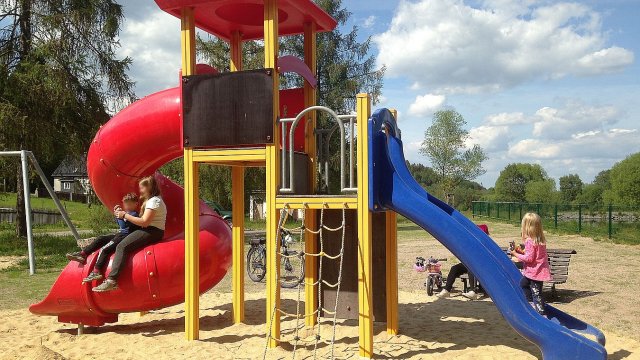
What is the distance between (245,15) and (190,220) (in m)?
2.73

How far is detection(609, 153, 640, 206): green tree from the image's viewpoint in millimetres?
48625

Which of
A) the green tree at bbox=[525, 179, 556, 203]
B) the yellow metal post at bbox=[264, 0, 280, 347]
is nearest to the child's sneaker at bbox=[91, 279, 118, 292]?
the yellow metal post at bbox=[264, 0, 280, 347]

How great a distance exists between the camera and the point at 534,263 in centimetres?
593

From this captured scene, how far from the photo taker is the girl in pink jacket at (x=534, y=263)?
5.76 m

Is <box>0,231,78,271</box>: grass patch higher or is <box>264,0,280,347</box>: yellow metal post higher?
<box>264,0,280,347</box>: yellow metal post

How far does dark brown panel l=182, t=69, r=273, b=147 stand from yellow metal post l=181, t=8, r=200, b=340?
233 millimetres

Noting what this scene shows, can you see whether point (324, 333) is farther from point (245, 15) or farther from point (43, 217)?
point (43, 217)

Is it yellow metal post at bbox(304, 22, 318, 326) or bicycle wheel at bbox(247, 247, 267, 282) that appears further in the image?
bicycle wheel at bbox(247, 247, 267, 282)

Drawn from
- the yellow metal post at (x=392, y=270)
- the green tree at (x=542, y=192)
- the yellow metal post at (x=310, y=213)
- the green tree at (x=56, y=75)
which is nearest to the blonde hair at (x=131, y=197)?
the yellow metal post at (x=310, y=213)

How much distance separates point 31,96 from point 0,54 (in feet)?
7.96

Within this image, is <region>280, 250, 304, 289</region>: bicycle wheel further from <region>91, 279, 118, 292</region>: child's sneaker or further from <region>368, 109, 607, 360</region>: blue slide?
<region>368, 109, 607, 360</region>: blue slide

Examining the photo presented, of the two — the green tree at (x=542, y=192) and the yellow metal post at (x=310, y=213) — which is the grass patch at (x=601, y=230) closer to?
the yellow metal post at (x=310, y=213)

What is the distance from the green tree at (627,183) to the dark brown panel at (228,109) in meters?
48.9

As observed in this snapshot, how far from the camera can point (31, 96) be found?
16938 mm
